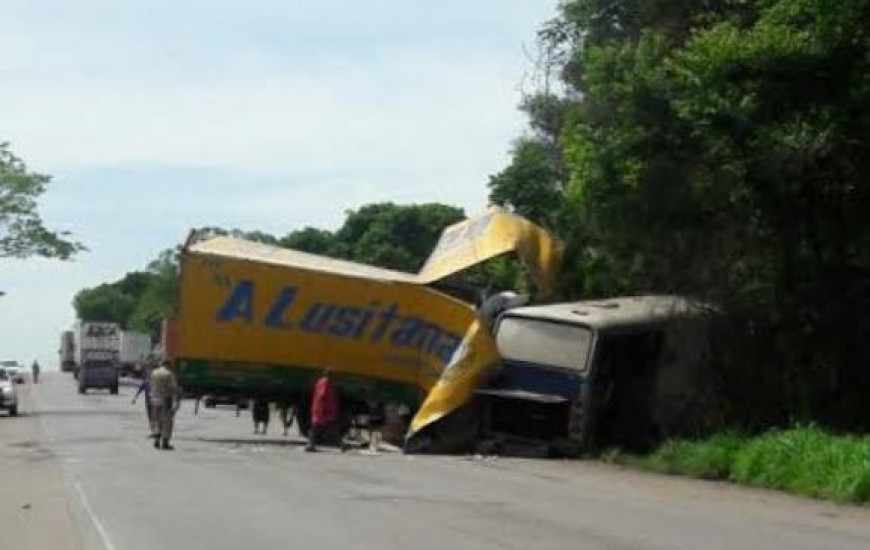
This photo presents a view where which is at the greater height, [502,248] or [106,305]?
[106,305]

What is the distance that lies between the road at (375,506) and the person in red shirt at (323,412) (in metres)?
0.94

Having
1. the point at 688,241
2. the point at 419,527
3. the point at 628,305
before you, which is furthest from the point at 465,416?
the point at 419,527

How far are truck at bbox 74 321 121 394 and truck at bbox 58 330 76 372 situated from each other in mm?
22917

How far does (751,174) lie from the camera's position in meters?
22.5

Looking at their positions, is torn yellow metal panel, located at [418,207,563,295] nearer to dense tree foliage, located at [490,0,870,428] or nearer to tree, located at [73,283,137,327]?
dense tree foliage, located at [490,0,870,428]

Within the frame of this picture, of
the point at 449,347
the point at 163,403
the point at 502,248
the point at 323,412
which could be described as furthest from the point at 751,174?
the point at 163,403

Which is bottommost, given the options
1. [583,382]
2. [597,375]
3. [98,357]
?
[583,382]

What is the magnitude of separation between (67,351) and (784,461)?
106296 mm

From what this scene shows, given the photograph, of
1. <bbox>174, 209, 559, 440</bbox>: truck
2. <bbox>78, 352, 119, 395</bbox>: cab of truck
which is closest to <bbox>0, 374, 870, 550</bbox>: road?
<bbox>174, 209, 559, 440</bbox>: truck

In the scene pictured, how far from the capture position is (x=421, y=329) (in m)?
30.3

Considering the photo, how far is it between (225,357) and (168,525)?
15095 millimetres

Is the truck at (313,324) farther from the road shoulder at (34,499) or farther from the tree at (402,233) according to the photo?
the tree at (402,233)

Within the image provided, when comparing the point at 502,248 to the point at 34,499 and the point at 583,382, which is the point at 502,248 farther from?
the point at 34,499

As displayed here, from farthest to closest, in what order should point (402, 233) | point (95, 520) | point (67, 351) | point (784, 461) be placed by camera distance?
1. point (67, 351)
2. point (402, 233)
3. point (784, 461)
4. point (95, 520)
